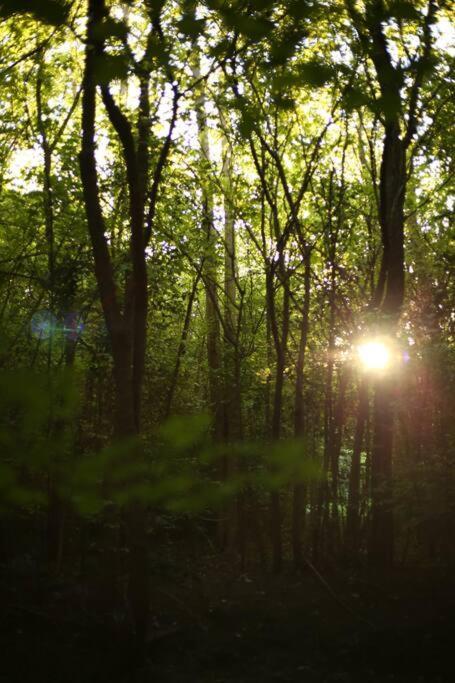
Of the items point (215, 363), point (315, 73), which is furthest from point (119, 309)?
point (215, 363)

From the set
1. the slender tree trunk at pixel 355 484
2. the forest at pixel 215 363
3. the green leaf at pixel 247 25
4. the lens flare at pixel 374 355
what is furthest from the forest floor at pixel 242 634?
the green leaf at pixel 247 25

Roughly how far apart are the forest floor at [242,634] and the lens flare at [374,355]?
324 centimetres

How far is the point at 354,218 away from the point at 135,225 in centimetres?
640

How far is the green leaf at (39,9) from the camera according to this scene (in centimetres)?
114

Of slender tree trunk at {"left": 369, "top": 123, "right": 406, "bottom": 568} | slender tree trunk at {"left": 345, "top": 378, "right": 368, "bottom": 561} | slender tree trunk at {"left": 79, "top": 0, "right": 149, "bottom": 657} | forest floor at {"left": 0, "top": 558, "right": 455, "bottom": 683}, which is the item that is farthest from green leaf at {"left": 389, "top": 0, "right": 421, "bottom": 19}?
slender tree trunk at {"left": 345, "top": 378, "right": 368, "bottom": 561}

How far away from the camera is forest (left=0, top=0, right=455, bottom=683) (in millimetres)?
1471

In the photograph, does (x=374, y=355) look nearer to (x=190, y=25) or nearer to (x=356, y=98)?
(x=356, y=98)

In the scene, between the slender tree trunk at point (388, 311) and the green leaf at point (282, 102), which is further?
the slender tree trunk at point (388, 311)

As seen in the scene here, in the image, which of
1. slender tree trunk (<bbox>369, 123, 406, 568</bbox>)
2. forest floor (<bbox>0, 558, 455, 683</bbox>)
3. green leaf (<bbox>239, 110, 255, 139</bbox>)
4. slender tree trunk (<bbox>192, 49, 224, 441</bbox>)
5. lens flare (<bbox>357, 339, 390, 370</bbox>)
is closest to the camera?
green leaf (<bbox>239, 110, 255, 139</bbox>)

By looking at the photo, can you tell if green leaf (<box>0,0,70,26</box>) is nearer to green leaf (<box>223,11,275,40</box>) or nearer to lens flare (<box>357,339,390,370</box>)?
green leaf (<box>223,11,275,40</box>)

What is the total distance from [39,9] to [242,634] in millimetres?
7600

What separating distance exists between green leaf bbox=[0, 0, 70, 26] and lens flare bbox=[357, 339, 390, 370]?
341 inches

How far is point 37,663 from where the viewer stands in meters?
5.99

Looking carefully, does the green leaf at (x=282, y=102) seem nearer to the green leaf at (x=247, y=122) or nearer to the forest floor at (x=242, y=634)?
the green leaf at (x=247, y=122)
